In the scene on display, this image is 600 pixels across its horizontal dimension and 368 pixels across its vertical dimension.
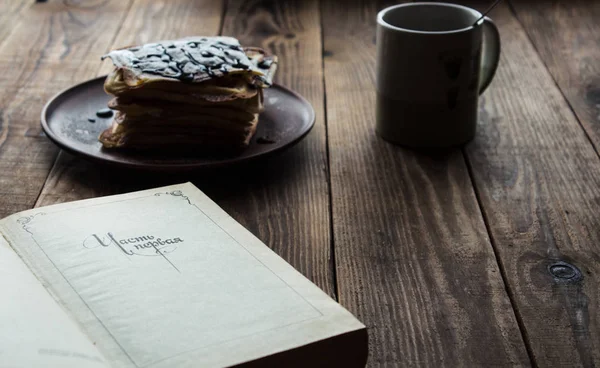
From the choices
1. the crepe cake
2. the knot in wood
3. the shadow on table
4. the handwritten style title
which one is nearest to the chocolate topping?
the crepe cake

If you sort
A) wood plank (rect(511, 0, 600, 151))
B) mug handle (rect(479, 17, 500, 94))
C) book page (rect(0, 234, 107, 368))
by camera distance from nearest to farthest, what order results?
book page (rect(0, 234, 107, 368)) < mug handle (rect(479, 17, 500, 94)) < wood plank (rect(511, 0, 600, 151))

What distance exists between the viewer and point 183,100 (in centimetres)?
85

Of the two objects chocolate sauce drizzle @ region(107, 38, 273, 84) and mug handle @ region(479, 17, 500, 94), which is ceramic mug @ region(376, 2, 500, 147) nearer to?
mug handle @ region(479, 17, 500, 94)

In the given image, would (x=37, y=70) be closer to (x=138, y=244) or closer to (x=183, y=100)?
(x=183, y=100)

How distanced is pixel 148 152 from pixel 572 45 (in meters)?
0.76

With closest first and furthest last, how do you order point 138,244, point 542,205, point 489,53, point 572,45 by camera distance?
point 138,244 → point 542,205 → point 489,53 → point 572,45

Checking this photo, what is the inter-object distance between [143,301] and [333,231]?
26 centimetres

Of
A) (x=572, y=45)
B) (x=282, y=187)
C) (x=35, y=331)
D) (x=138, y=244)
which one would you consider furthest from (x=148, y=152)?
(x=572, y=45)

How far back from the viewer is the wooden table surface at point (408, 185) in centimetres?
62

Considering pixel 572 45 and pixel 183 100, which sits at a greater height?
pixel 183 100

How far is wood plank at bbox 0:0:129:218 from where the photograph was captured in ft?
2.86

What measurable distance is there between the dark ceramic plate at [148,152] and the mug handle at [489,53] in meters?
→ 0.22

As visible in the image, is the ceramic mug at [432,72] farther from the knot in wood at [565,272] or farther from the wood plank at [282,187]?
the knot in wood at [565,272]

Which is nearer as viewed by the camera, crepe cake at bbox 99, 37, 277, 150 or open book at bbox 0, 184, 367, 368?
open book at bbox 0, 184, 367, 368
